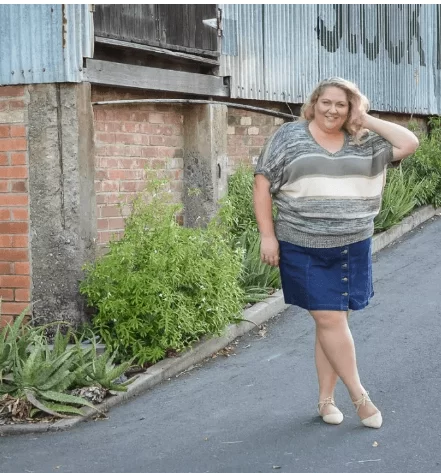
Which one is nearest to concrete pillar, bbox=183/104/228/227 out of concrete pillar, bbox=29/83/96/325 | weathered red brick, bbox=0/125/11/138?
concrete pillar, bbox=29/83/96/325

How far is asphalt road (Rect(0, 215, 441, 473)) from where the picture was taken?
474 centimetres

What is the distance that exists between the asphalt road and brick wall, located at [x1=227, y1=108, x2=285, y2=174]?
2.93 meters

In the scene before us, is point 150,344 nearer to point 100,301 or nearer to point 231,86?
point 100,301

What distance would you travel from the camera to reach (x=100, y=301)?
678 centimetres

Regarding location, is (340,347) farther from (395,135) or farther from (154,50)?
(154,50)

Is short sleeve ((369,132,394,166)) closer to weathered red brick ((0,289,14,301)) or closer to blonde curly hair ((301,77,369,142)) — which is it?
blonde curly hair ((301,77,369,142))

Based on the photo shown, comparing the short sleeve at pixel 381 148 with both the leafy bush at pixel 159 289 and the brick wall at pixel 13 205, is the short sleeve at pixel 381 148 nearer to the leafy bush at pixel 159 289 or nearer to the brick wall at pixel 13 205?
the leafy bush at pixel 159 289

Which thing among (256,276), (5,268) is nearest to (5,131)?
(5,268)

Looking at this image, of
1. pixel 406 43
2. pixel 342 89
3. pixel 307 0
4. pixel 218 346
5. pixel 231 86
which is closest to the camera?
pixel 342 89

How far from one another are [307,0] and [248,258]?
12.1 ft

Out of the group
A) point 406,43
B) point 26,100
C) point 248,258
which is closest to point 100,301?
point 26,100

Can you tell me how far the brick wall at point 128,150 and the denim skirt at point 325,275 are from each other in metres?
2.72

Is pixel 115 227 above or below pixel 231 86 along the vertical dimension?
below

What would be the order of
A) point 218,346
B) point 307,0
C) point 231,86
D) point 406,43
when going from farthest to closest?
1. point 406,43
2. point 307,0
3. point 231,86
4. point 218,346
